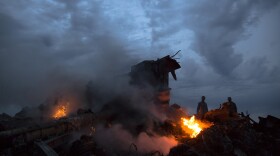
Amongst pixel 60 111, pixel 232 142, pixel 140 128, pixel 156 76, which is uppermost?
pixel 156 76

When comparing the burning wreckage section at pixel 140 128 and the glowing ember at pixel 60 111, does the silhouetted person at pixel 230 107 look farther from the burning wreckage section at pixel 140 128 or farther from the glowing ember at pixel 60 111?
the glowing ember at pixel 60 111

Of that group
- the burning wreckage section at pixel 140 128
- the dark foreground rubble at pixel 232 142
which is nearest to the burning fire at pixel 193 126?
the burning wreckage section at pixel 140 128

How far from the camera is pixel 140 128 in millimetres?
16516

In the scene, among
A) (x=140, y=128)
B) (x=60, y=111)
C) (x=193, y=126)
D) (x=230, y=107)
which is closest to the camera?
(x=193, y=126)

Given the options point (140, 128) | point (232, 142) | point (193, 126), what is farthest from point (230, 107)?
point (140, 128)

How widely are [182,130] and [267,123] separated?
526 cm

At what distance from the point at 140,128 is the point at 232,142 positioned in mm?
6816

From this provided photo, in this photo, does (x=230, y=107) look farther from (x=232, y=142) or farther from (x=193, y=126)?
(x=232, y=142)

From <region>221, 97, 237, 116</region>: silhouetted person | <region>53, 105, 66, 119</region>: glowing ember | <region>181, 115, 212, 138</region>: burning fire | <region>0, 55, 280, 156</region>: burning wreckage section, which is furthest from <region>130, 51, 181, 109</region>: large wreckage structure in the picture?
<region>53, 105, 66, 119</region>: glowing ember

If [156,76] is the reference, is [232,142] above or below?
below

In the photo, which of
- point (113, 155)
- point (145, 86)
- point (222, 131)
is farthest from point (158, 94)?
point (113, 155)

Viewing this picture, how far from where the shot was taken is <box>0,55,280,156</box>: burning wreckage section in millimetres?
9664

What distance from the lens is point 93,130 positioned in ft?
46.3

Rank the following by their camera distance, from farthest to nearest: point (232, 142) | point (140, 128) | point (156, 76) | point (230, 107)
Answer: point (156, 76), point (140, 128), point (230, 107), point (232, 142)
